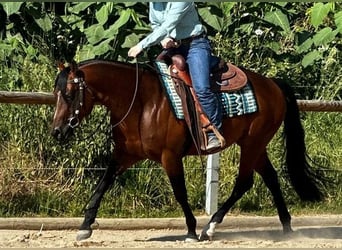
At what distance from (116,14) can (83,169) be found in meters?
2.44

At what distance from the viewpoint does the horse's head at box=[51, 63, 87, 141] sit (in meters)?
6.55

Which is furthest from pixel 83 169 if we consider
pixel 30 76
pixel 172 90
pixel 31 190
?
pixel 172 90

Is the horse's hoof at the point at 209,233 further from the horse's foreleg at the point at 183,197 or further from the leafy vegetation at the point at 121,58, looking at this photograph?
the leafy vegetation at the point at 121,58

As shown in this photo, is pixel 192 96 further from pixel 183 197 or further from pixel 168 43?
pixel 183 197

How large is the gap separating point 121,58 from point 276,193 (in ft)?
9.25

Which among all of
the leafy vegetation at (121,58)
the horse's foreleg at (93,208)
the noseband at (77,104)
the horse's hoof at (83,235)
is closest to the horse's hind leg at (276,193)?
the leafy vegetation at (121,58)

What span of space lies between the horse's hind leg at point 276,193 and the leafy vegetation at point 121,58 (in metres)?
0.94

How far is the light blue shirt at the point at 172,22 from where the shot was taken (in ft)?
21.8

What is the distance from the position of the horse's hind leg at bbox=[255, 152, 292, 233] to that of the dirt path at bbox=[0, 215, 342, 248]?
13 cm

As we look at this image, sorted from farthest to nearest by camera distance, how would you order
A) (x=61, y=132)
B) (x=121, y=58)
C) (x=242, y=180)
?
(x=121, y=58) → (x=242, y=180) → (x=61, y=132)

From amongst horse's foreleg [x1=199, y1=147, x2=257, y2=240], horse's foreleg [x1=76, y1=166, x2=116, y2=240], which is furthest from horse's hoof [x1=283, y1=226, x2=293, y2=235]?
horse's foreleg [x1=76, y1=166, x2=116, y2=240]

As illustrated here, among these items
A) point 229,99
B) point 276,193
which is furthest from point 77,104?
point 276,193

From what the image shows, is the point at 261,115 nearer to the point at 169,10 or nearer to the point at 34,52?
the point at 169,10

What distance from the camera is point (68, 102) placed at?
6566mm
